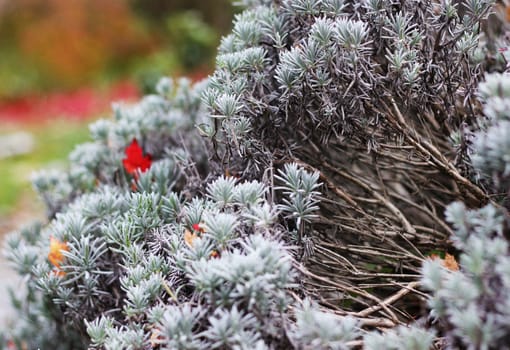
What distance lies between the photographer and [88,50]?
12820 millimetres

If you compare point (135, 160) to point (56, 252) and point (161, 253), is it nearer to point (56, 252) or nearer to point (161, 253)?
point (56, 252)

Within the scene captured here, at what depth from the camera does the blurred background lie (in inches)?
447

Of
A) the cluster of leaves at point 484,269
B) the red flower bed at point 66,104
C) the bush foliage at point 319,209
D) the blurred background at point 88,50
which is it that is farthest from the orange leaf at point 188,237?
the red flower bed at point 66,104

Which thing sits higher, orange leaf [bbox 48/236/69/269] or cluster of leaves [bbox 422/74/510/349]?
orange leaf [bbox 48/236/69/269]

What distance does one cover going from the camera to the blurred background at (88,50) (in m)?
11.4

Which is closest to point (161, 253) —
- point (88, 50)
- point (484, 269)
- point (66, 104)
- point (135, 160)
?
point (135, 160)

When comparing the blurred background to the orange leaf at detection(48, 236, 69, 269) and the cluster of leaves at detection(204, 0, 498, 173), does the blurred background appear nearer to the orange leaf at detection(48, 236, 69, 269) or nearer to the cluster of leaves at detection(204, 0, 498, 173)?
the orange leaf at detection(48, 236, 69, 269)

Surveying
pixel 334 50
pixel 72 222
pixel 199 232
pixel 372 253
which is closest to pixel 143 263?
pixel 199 232

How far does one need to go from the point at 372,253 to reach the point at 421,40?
2.19ft

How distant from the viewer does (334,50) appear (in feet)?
5.20

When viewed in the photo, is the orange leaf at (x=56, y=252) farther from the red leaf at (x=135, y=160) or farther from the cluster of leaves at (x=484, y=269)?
the cluster of leaves at (x=484, y=269)

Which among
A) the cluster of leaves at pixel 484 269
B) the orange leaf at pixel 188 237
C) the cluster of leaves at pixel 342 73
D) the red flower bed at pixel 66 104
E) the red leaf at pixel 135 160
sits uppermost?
the red flower bed at pixel 66 104

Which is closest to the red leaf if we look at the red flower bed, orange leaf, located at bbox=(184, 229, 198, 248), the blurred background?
orange leaf, located at bbox=(184, 229, 198, 248)

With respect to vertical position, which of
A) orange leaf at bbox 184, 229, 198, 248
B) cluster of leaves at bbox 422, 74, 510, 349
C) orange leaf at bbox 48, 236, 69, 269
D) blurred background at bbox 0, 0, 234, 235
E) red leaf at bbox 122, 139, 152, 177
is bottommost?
cluster of leaves at bbox 422, 74, 510, 349
